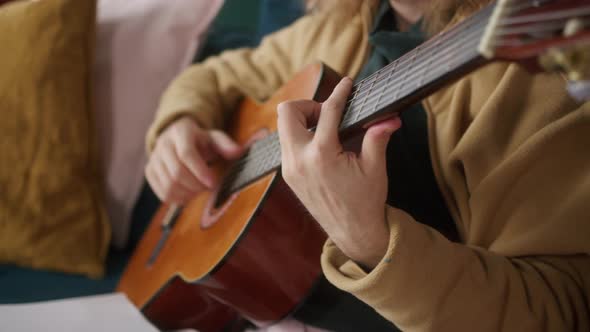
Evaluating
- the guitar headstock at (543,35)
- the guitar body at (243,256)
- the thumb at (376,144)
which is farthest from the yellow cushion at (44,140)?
the guitar headstock at (543,35)

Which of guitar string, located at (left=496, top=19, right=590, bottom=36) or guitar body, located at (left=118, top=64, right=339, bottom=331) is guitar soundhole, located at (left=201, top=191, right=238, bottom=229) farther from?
guitar string, located at (left=496, top=19, right=590, bottom=36)

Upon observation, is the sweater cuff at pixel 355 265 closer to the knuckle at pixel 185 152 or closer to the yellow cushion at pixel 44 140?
the knuckle at pixel 185 152

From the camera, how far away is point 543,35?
1.16 ft

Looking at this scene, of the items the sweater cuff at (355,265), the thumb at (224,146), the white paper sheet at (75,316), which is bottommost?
the white paper sheet at (75,316)

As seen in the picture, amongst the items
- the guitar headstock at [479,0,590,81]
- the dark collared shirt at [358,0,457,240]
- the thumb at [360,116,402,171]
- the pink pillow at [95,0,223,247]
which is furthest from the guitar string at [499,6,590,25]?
the pink pillow at [95,0,223,247]

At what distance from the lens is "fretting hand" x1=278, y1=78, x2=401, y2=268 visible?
0.46 metres

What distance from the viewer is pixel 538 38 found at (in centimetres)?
35

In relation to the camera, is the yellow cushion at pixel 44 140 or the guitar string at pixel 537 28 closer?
the guitar string at pixel 537 28

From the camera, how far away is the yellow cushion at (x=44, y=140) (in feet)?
3.05

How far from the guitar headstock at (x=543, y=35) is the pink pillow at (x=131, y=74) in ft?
2.61

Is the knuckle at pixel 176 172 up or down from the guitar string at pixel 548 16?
down

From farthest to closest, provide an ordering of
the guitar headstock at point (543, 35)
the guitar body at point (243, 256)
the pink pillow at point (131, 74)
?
the pink pillow at point (131, 74) < the guitar body at point (243, 256) < the guitar headstock at point (543, 35)

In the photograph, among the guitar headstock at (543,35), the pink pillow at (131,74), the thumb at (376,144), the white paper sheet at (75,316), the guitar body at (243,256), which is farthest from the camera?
the pink pillow at (131,74)

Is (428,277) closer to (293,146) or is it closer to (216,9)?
(293,146)
